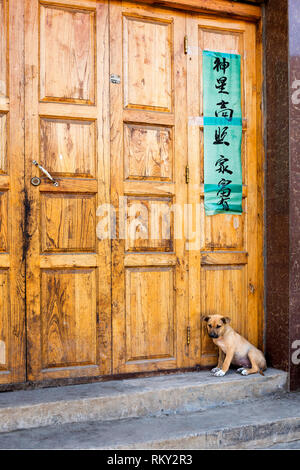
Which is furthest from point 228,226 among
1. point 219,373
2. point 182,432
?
point 182,432

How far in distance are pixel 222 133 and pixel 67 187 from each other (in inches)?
63.1

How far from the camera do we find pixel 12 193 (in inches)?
150

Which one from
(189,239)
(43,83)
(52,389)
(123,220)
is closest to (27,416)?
(52,389)

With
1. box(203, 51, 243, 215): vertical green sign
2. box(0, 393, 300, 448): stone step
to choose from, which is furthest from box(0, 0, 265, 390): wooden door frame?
box(0, 393, 300, 448): stone step

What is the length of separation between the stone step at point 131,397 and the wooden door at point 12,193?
41 cm

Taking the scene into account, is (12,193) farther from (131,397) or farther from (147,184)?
(131,397)

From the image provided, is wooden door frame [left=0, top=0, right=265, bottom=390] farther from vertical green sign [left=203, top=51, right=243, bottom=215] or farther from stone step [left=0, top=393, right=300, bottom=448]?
stone step [left=0, top=393, right=300, bottom=448]

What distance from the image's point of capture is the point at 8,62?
150 inches

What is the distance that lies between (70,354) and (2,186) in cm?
152

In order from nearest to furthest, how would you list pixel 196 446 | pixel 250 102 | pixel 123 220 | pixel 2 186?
pixel 196 446, pixel 2 186, pixel 123 220, pixel 250 102

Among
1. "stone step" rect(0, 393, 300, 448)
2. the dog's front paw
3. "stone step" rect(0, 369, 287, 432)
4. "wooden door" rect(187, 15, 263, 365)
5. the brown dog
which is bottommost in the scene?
"stone step" rect(0, 393, 300, 448)

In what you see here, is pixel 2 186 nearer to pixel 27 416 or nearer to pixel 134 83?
pixel 134 83

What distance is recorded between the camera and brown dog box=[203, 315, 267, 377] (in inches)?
164

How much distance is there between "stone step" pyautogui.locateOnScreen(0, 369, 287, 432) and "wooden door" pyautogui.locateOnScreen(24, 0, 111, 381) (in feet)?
0.87
